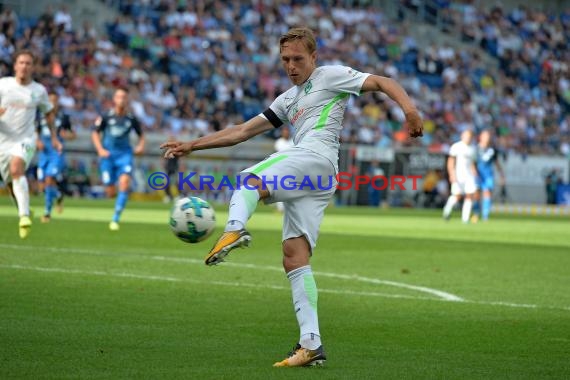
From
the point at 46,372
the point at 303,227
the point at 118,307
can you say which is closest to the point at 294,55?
the point at 303,227

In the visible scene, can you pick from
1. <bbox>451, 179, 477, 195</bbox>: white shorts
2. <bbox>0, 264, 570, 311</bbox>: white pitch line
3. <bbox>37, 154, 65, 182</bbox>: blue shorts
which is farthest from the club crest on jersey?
<bbox>451, 179, 477, 195</bbox>: white shorts

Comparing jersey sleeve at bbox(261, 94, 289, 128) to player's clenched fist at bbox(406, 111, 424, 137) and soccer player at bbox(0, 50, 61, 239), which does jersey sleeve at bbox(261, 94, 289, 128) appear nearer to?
player's clenched fist at bbox(406, 111, 424, 137)

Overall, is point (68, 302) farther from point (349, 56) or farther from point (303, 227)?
point (349, 56)

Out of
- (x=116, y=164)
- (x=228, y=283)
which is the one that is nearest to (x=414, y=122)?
(x=228, y=283)

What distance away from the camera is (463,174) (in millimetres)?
32312

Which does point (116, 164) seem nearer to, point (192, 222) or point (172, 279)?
point (172, 279)

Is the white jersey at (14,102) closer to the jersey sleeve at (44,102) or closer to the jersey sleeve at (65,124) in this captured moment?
the jersey sleeve at (44,102)

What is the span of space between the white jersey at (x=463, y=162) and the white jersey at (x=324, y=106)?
2458 cm

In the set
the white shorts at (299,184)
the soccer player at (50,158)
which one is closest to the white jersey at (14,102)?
the soccer player at (50,158)

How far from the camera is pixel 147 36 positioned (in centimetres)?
4228

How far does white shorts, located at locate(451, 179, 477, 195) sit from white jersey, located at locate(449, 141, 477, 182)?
0.13 meters

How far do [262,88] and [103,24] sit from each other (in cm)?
630

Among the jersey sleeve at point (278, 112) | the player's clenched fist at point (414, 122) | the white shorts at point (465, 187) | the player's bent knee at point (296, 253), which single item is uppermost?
the jersey sleeve at point (278, 112)

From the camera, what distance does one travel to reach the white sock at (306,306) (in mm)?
7328
